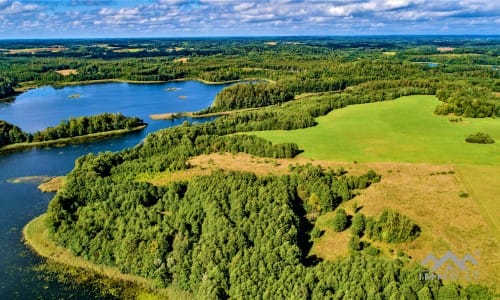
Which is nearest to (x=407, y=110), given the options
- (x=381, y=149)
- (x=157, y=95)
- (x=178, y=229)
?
(x=381, y=149)

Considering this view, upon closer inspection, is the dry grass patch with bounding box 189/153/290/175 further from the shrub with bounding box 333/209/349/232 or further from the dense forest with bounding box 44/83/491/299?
the shrub with bounding box 333/209/349/232

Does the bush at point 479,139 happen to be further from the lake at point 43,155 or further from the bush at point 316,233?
the lake at point 43,155

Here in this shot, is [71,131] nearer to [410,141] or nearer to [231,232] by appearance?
[231,232]

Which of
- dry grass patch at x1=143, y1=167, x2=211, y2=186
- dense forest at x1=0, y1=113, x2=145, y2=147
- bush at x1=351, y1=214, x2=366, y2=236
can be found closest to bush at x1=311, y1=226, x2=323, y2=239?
bush at x1=351, y1=214, x2=366, y2=236

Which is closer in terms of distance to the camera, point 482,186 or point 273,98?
point 482,186

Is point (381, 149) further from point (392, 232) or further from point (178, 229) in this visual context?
point (178, 229)

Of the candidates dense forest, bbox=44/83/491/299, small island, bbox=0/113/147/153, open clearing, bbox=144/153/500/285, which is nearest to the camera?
dense forest, bbox=44/83/491/299

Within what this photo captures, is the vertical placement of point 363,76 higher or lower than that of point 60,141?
higher
